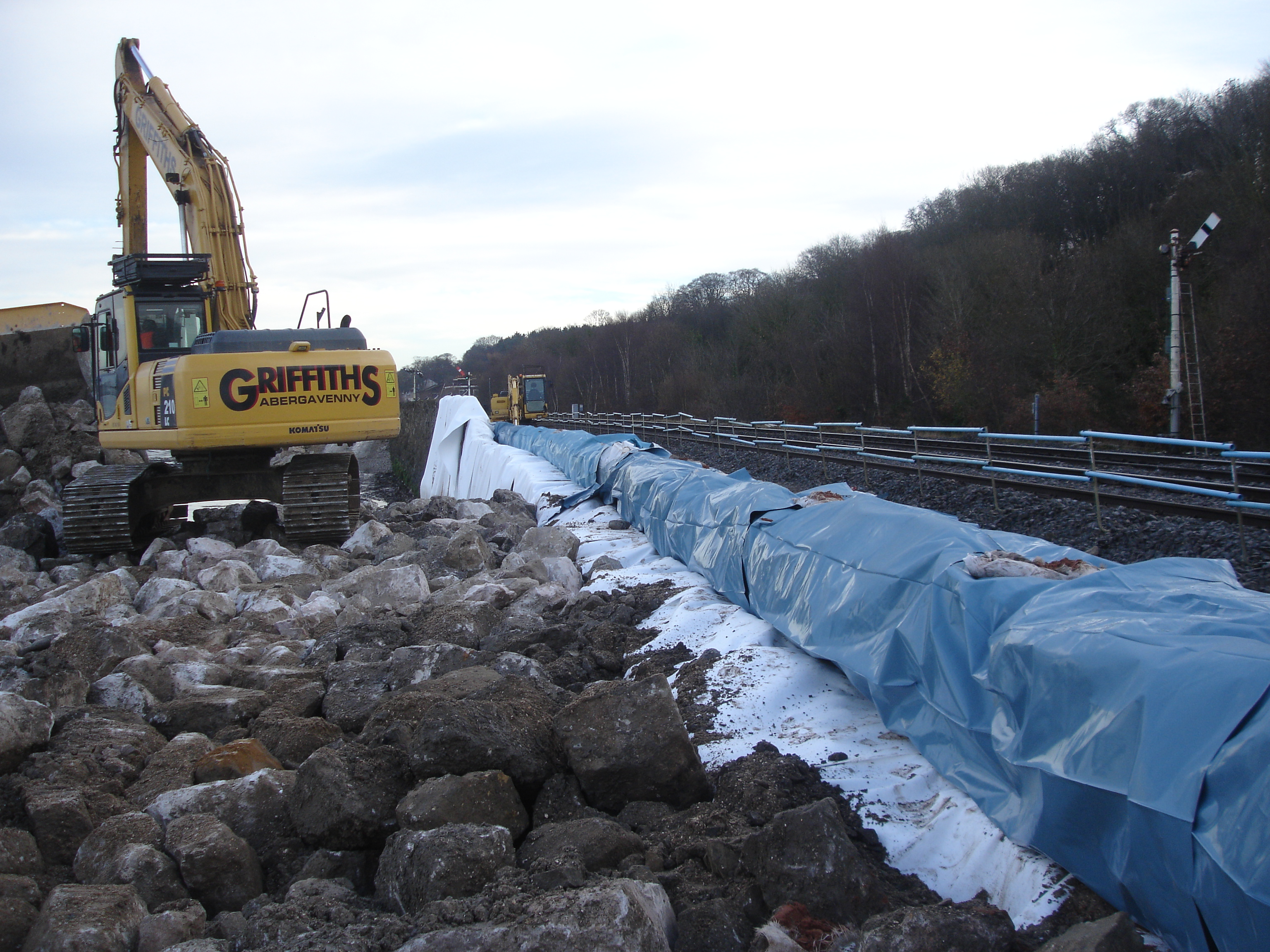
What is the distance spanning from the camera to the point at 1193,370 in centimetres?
2003

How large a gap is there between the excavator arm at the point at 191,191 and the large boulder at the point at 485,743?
28.6ft

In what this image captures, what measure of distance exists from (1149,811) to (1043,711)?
531 millimetres

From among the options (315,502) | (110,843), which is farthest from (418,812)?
(315,502)

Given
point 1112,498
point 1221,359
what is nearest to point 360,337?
point 1112,498

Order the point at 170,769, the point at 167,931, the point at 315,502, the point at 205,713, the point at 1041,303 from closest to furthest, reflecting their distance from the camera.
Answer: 1. the point at 167,931
2. the point at 170,769
3. the point at 205,713
4. the point at 315,502
5. the point at 1041,303

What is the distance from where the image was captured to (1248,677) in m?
2.15

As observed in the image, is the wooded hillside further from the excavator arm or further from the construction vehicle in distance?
the excavator arm

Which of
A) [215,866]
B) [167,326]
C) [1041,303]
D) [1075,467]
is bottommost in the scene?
[215,866]

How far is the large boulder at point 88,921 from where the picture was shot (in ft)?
8.39

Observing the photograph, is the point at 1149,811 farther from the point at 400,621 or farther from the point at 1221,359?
the point at 1221,359

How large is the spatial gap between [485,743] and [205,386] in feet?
23.9

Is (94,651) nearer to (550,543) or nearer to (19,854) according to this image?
(19,854)

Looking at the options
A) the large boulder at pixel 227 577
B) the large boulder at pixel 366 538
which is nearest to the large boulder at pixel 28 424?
the large boulder at pixel 366 538

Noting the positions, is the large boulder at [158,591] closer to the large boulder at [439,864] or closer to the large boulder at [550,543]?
the large boulder at [550,543]
